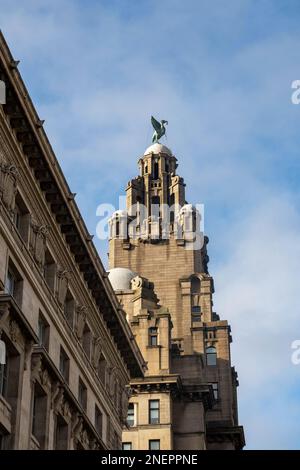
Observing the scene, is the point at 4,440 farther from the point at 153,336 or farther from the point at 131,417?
→ the point at 153,336

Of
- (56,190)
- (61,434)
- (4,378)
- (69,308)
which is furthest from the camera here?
(69,308)

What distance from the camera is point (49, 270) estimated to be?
47.4m

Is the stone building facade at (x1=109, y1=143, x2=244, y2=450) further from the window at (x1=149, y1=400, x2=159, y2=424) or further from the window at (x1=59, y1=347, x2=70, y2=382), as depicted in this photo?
the window at (x1=59, y1=347, x2=70, y2=382)

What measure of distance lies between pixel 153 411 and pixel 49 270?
3944 cm

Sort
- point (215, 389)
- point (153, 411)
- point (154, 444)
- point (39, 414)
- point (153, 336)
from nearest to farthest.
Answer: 1. point (39, 414)
2. point (154, 444)
3. point (153, 411)
4. point (153, 336)
5. point (215, 389)

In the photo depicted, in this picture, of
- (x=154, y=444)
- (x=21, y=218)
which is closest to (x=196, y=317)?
(x=154, y=444)

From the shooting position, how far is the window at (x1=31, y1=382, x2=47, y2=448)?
42.7 metres

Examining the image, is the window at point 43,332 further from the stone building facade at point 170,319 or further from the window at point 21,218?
the stone building facade at point 170,319

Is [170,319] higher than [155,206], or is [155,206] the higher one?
[155,206]

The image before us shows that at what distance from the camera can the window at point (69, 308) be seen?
50.0m

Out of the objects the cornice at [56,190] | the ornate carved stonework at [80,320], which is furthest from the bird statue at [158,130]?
the ornate carved stonework at [80,320]

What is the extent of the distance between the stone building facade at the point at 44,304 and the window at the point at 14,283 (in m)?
0.05
